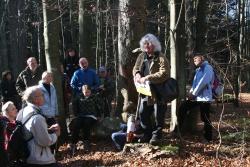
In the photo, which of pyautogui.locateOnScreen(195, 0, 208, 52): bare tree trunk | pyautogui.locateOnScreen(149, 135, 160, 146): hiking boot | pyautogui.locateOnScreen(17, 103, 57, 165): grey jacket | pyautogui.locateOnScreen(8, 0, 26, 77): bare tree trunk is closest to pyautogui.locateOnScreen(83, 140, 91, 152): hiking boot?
pyautogui.locateOnScreen(149, 135, 160, 146): hiking boot

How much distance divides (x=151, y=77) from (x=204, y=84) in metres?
1.70

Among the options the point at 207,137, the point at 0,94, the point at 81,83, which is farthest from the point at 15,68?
the point at 207,137

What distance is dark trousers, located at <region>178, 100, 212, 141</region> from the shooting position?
989cm

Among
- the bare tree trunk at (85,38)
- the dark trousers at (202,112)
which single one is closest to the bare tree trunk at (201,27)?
the dark trousers at (202,112)

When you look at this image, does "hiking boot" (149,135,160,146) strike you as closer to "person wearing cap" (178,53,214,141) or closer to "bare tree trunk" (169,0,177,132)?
"bare tree trunk" (169,0,177,132)

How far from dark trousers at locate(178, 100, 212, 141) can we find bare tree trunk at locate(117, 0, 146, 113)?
1.12 meters

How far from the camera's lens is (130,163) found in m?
8.77

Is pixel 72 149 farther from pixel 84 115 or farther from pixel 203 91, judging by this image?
pixel 203 91

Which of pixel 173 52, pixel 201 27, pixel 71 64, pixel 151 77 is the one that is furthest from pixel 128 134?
pixel 71 64

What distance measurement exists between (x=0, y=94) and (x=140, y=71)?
7195 mm

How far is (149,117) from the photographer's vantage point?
9.02 m

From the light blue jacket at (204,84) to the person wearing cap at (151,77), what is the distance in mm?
1206

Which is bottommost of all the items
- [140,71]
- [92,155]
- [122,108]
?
[92,155]

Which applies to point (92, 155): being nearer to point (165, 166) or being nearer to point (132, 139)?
point (132, 139)
